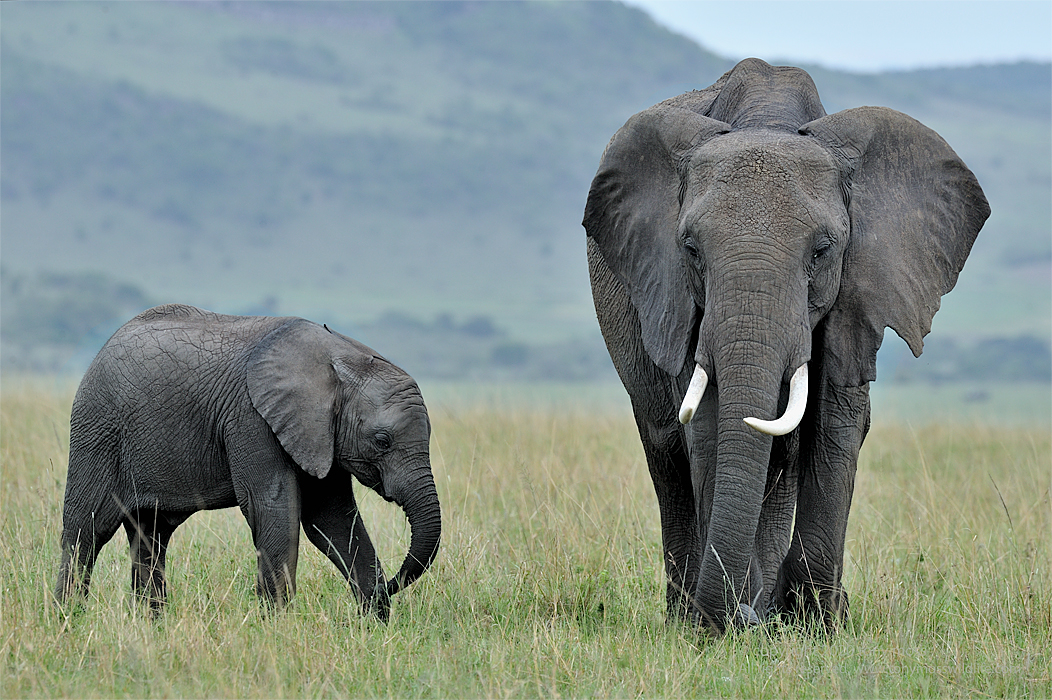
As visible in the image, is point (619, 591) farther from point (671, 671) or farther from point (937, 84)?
point (937, 84)

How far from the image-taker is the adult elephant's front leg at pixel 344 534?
7238 millimetres

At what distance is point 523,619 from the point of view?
720 centimetres

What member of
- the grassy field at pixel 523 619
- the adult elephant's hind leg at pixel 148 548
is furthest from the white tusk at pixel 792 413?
the adult elephant's hind leg at pixel 148 548

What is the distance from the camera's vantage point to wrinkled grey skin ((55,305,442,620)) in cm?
698

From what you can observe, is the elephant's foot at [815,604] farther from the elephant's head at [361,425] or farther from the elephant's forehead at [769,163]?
the elephant's forehead at [769,163]

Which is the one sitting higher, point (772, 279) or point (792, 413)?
point (772, 279)

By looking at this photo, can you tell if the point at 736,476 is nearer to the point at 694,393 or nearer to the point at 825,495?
the point at 694,393

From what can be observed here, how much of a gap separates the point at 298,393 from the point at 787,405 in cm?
253

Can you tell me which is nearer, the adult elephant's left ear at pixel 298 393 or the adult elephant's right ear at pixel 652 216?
the adult elephant's right ear at pixel 652 216

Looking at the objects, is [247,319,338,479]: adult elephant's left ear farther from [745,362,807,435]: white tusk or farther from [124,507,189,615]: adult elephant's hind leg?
[745,362,807,435]: white tusk

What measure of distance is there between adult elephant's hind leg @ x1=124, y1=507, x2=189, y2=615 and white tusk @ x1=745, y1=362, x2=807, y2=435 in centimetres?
342

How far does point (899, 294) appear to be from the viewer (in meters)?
6.20

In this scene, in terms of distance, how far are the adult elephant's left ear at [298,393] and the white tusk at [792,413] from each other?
2341mm

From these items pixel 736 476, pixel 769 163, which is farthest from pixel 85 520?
pixel 769 163
